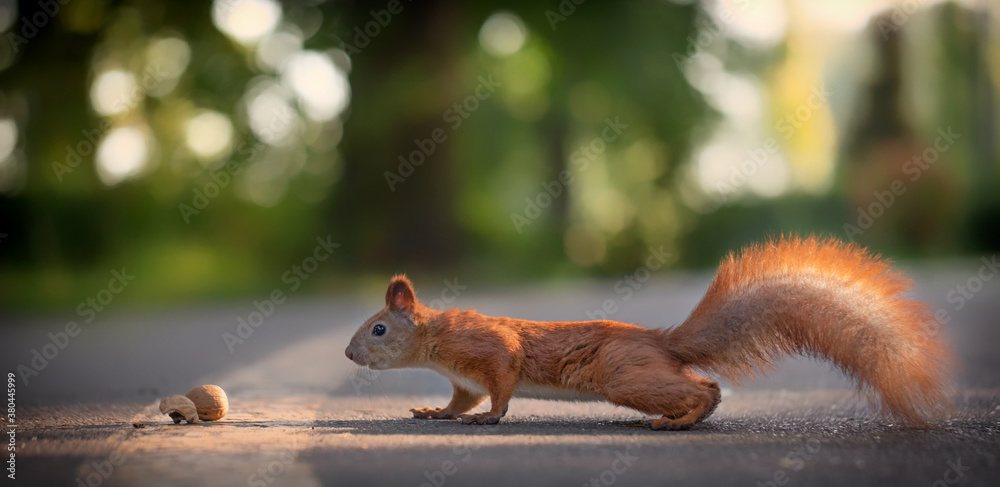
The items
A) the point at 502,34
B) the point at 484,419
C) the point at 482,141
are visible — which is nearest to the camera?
the point at 484,419

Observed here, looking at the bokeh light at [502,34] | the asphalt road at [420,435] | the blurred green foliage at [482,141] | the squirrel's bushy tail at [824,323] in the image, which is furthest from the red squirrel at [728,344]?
the bokeh light at [502,34]

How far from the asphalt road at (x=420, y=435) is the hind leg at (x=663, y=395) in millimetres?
84

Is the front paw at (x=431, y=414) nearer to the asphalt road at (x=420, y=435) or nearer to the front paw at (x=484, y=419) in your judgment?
the asphalt road at (x=420, y=435)

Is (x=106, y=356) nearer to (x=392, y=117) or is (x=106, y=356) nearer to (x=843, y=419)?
(x=843, y=419)

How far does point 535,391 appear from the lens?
10.4 ft

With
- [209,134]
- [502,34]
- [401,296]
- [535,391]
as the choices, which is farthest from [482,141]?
[535,391]

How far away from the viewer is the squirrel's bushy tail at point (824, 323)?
2664 millimetres

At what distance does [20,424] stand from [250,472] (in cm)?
156

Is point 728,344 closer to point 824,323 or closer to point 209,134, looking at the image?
point 824,323

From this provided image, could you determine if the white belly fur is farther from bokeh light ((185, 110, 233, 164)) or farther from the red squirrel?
bokeh light ((185, 110, 233, 164))

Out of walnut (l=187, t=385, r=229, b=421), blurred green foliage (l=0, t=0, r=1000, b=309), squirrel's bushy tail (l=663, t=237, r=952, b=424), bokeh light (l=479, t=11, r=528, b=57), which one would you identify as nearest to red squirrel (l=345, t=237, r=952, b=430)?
squirrel's bushy tail (l=663, t=237, r=952, b=424)

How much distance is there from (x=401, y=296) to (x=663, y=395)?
1.29m

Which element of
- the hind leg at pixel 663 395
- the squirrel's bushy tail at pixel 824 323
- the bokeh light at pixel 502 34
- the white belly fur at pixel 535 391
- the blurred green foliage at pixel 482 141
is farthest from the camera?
the bokeh light at pixel 502 34

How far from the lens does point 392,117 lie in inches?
505
